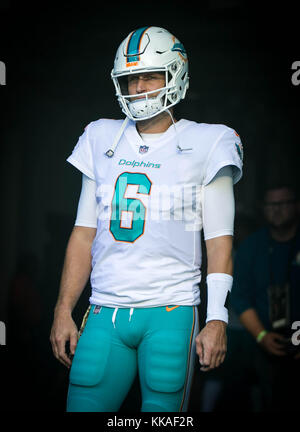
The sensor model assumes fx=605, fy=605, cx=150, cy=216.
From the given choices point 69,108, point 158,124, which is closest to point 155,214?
point 158,124

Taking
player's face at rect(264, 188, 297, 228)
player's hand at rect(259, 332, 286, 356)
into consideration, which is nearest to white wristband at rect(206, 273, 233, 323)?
player's hand at rect(259, 332, 286, 356)

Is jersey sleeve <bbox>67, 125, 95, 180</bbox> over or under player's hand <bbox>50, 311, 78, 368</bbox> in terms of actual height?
over

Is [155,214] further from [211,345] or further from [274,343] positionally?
[274,343]

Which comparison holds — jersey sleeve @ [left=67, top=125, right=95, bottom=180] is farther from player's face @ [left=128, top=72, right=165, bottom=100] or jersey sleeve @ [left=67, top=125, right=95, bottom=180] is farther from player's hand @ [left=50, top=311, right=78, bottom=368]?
player's hand @ [left=50, top=311, right=78, bottom=368]

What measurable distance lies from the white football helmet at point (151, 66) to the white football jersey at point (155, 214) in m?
0.11

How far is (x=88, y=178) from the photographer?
2412 mm

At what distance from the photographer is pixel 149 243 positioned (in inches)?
84.6

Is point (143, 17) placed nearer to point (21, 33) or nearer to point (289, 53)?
point (21, 33)

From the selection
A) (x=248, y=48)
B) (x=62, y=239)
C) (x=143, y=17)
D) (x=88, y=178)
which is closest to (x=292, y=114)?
(x=248, y=48)

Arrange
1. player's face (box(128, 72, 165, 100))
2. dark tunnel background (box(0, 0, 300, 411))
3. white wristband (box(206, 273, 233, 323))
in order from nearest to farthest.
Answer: white wristband (box(206, 273, 233, 323)) < player's face (box(128, 72, 165, 100)) < dark tunnel background (box(0, 0, 300, 411))

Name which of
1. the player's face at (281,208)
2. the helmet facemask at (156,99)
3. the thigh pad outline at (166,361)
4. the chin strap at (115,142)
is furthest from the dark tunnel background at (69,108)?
the helmet facemask at (156,99)

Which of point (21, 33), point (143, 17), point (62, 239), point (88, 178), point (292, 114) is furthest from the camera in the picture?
point (292, 114)

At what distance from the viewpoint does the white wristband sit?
6.90ft

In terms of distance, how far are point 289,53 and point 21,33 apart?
261 cm
